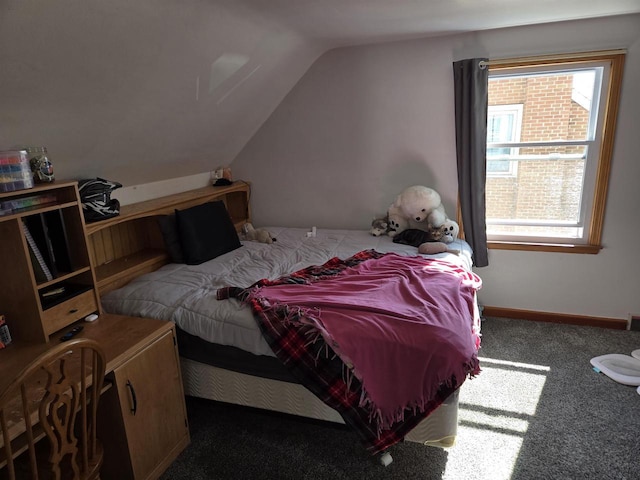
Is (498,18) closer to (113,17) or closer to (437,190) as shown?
(437,190)

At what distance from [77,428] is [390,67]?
114 inches

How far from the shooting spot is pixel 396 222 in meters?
3.17

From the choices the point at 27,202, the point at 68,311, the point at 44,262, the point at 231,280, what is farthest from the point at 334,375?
the point at 27,202

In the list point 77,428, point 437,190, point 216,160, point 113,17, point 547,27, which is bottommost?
point 77,428

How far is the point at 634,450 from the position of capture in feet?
6.16

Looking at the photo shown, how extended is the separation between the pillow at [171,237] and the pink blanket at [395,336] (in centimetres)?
90

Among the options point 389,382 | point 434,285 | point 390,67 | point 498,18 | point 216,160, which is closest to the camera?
point 389,382

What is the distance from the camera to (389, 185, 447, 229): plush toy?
301 centimetres

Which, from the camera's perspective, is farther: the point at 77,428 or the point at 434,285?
the point at 434,285

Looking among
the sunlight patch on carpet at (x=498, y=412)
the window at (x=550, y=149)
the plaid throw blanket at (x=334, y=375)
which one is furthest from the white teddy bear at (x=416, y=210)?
the plaid throw blanket at (x=334, y=375)

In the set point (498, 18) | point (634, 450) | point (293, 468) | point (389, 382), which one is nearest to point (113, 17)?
point (389, 382)

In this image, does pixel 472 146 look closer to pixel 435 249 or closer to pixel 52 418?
pixel 435 249

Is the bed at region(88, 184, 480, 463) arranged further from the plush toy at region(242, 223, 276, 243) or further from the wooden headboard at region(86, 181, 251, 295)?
the plush toy at region(242, 223, 276, 243)

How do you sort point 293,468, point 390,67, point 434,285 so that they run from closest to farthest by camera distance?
point 293,468
point 434,285
point 390,67
